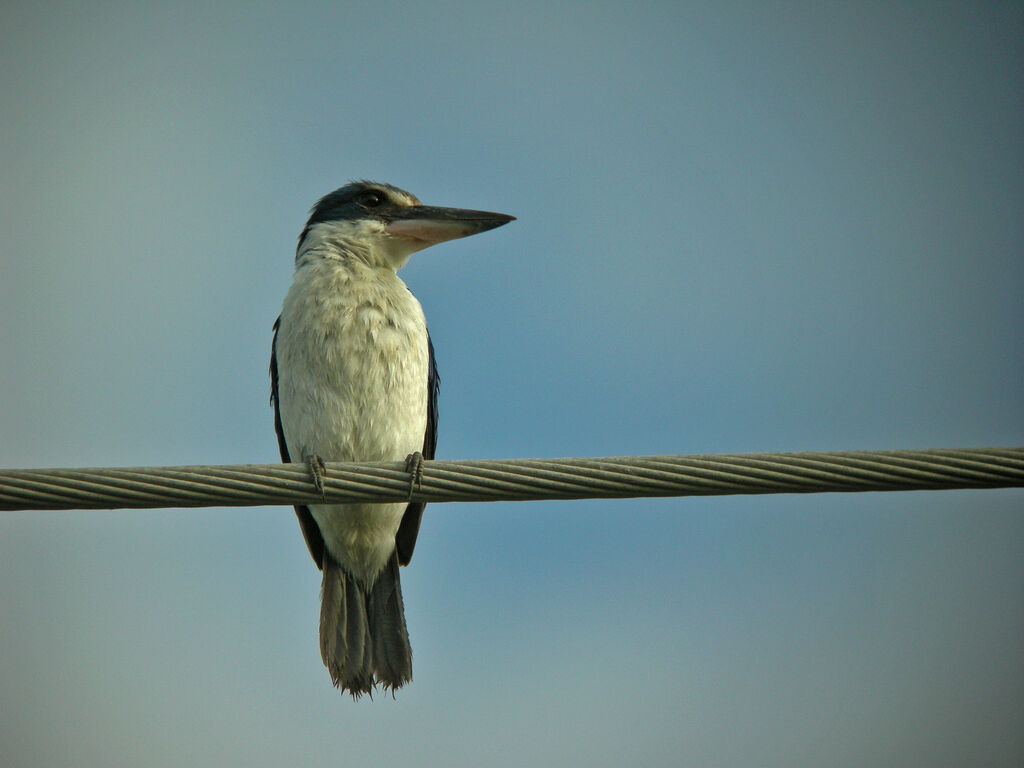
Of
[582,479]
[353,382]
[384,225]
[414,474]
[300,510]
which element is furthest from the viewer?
[384,225]

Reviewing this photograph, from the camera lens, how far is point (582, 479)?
312 cm

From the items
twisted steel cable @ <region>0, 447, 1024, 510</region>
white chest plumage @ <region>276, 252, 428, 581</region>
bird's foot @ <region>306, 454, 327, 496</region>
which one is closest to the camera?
twisted steel cable @ <region>0, 447, 1024, 510</region>

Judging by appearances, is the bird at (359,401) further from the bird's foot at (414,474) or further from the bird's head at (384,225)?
the bird's foot at (414,474)

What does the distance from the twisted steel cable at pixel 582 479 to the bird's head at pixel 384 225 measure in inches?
102

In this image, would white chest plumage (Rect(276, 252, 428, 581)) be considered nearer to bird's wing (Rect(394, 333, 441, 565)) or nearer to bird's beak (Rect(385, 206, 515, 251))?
bird's wing (Rect(394, 333, 441, 565))

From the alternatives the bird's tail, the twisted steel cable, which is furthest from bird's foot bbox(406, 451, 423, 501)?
the bird's tail

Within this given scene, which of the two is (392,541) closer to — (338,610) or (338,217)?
(338,610)

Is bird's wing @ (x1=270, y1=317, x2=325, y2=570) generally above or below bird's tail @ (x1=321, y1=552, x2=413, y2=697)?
above

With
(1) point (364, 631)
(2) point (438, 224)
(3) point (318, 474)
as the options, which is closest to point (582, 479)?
(3) point (318, 474)

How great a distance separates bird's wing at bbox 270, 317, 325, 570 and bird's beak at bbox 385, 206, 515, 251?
0.91 metres

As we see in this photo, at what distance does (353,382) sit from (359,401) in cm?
10

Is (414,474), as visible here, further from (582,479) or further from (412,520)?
(412,520)

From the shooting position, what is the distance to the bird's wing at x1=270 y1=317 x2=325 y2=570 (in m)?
5.36

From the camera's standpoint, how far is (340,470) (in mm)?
3330
